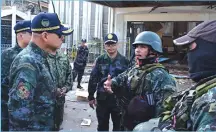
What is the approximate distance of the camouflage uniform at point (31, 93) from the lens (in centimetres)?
195

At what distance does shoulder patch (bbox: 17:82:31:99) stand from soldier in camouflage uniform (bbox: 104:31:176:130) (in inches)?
39.0

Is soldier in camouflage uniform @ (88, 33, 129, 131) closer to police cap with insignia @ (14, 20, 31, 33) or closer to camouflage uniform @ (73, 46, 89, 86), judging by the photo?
police cap with insignia @ (14, 20, 31, 33)

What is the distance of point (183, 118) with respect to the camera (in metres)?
1.56

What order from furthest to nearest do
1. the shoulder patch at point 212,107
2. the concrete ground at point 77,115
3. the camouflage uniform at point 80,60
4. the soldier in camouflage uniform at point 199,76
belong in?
the camouflage uniform at point 80,60
the concrete ground at point 77,115
the soldier in camouflage uniform at point 199,76
the shoulder patch at point 212,107

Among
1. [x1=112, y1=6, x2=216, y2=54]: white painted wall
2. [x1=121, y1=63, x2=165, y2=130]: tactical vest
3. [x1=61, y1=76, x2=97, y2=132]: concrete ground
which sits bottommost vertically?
[x1=61, y1=76, x2=97, y2=132]: concrete ground

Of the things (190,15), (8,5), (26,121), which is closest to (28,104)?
(26,121)

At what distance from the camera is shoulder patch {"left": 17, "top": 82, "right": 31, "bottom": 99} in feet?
6.32

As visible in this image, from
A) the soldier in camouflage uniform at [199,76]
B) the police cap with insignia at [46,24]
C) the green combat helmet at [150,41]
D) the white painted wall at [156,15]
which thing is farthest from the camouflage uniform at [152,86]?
the white painted wall at [156,15]

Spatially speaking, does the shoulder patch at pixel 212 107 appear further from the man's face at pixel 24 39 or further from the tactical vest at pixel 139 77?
the man's face at pixel 24 39

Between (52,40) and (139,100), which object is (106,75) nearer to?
(139,100)

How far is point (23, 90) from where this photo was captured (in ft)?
6.32

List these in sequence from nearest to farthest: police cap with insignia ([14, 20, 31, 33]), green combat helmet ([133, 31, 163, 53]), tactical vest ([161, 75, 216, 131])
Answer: tactical vest ([161, 75, 216, 131])
green combat helmet ([133, 31, 163, 53])
police cap with insignia ([14, 20, 31, 33])

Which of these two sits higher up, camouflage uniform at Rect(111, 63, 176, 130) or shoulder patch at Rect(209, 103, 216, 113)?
shoulder patch at Rect(209, 103, 216, 113)

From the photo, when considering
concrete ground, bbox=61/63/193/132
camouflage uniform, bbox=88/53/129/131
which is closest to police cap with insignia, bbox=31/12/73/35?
camouflage uniform, bbox=88/53/129/131
